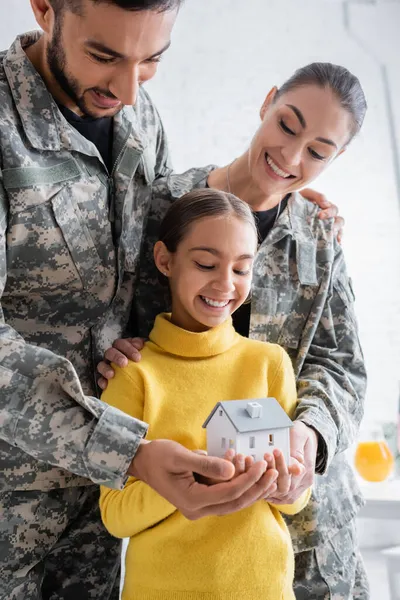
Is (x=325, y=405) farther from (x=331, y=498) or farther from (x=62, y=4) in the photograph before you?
(x=62, y=4)

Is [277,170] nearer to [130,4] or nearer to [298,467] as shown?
[130,4]

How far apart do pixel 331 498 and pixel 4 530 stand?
673 mm

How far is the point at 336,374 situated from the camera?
1595 millimetres

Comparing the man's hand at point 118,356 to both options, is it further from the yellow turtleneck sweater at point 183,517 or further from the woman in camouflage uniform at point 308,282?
the woman in camouflage uniform at point 308,282

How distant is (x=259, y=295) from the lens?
1.59 metres

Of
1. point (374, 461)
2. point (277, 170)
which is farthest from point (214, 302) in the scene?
point (374, 461)

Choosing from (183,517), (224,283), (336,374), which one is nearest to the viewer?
(183,517)

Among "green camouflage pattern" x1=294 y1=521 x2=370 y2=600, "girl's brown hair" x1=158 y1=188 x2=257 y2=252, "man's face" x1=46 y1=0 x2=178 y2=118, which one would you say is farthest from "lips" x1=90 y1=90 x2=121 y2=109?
"green camouflage pattern" x1=294 y1=521 x2=370 y2=600

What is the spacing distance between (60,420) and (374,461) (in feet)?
6.59

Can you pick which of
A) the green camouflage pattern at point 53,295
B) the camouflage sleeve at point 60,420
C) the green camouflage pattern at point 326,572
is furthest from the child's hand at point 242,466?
the green camouflage pattern at point 326,572

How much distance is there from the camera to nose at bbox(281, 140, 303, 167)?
1.61 m

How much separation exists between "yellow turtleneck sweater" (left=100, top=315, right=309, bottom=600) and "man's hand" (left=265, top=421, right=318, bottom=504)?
0.05 meters

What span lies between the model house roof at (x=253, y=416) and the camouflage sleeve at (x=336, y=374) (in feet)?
0.83

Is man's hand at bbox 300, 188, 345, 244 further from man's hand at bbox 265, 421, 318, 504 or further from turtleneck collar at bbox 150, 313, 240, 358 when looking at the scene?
man's hand at bbox 265, 421, 318, 504
